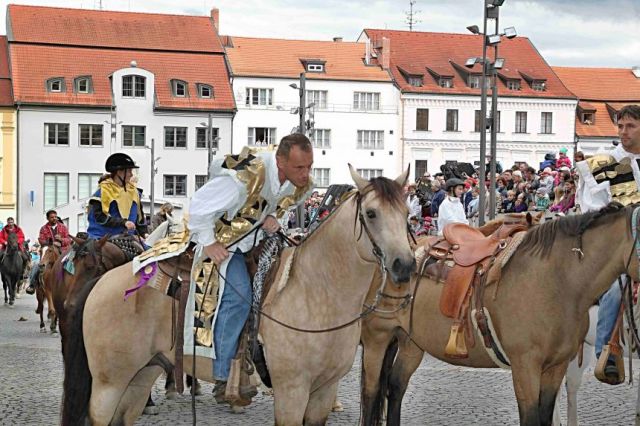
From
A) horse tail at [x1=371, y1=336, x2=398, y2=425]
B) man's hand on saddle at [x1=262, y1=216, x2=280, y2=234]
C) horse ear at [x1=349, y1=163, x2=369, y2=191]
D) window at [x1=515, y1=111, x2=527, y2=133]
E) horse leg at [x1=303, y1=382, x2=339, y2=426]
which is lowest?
horse tail at [x1=371, y1=336, x2=398, y2=425]

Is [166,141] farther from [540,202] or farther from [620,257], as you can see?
[620,257]

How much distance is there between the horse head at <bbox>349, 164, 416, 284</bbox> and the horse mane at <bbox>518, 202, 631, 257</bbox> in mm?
1742

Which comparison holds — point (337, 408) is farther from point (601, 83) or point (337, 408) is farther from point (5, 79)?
point (601, 83)

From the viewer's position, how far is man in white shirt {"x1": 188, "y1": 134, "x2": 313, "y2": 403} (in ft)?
20.9

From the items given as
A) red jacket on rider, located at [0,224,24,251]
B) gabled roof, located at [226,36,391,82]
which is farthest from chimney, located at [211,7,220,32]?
red jacket on rider, located at [0,224,24,251]

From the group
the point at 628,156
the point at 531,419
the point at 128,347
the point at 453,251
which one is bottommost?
the point at 531,419

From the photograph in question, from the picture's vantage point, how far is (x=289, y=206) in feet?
22.3

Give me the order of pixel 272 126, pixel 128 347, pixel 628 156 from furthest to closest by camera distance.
→ pixel 272 126, pixel 628 156, pixel 128 347

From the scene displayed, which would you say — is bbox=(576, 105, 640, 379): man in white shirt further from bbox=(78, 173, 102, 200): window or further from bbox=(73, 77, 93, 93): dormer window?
bbox=(73, 77, 93, 93): dormer window

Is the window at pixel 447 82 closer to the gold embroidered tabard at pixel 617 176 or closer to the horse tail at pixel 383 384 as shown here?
the horse tail at pixel 383 384

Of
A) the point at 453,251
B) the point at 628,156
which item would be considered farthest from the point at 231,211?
the point at 628,156

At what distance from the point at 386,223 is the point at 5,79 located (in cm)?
6251

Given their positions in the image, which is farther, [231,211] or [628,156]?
[628,156]

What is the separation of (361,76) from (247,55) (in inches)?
318
